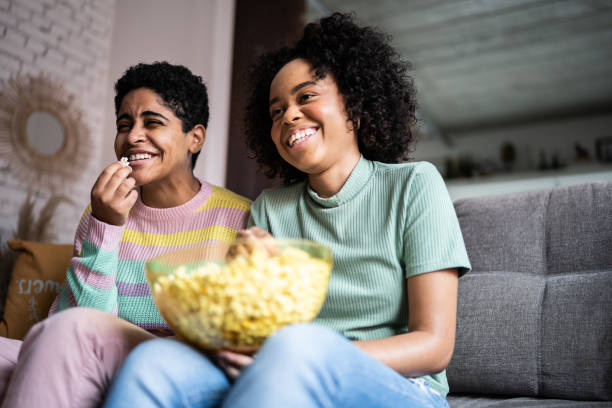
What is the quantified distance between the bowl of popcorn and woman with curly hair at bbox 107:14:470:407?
39mm

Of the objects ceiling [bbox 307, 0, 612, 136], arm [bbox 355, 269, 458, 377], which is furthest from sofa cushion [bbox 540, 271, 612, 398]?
ceiling [bbox 307, 0, 612, 136]

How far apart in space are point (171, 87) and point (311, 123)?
55 centimetres

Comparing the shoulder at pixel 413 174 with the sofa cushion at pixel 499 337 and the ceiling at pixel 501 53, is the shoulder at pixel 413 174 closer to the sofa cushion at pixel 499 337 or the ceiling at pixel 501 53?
the sofa cushion at pixel 499 337

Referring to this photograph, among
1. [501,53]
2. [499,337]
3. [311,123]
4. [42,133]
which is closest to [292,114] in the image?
[311,123]

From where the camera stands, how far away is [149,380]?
2.46ft

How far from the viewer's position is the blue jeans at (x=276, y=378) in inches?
26.7

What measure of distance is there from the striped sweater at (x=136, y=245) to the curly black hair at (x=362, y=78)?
215 mm

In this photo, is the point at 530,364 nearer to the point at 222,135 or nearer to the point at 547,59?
the point at 222,135

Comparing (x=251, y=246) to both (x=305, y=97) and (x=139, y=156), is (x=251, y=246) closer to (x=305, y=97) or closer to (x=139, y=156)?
(x=305, y=97)

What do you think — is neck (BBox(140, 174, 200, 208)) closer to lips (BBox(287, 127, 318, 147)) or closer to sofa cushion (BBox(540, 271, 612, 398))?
lips (BBox(287, 127, 318, 147))

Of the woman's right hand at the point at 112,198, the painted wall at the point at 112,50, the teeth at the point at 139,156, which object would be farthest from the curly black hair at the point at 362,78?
the painted wall at the point at 112,50

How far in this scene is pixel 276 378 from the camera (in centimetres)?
67

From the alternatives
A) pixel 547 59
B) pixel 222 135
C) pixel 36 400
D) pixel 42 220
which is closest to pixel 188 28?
pixel 222 135

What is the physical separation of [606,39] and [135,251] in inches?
204
